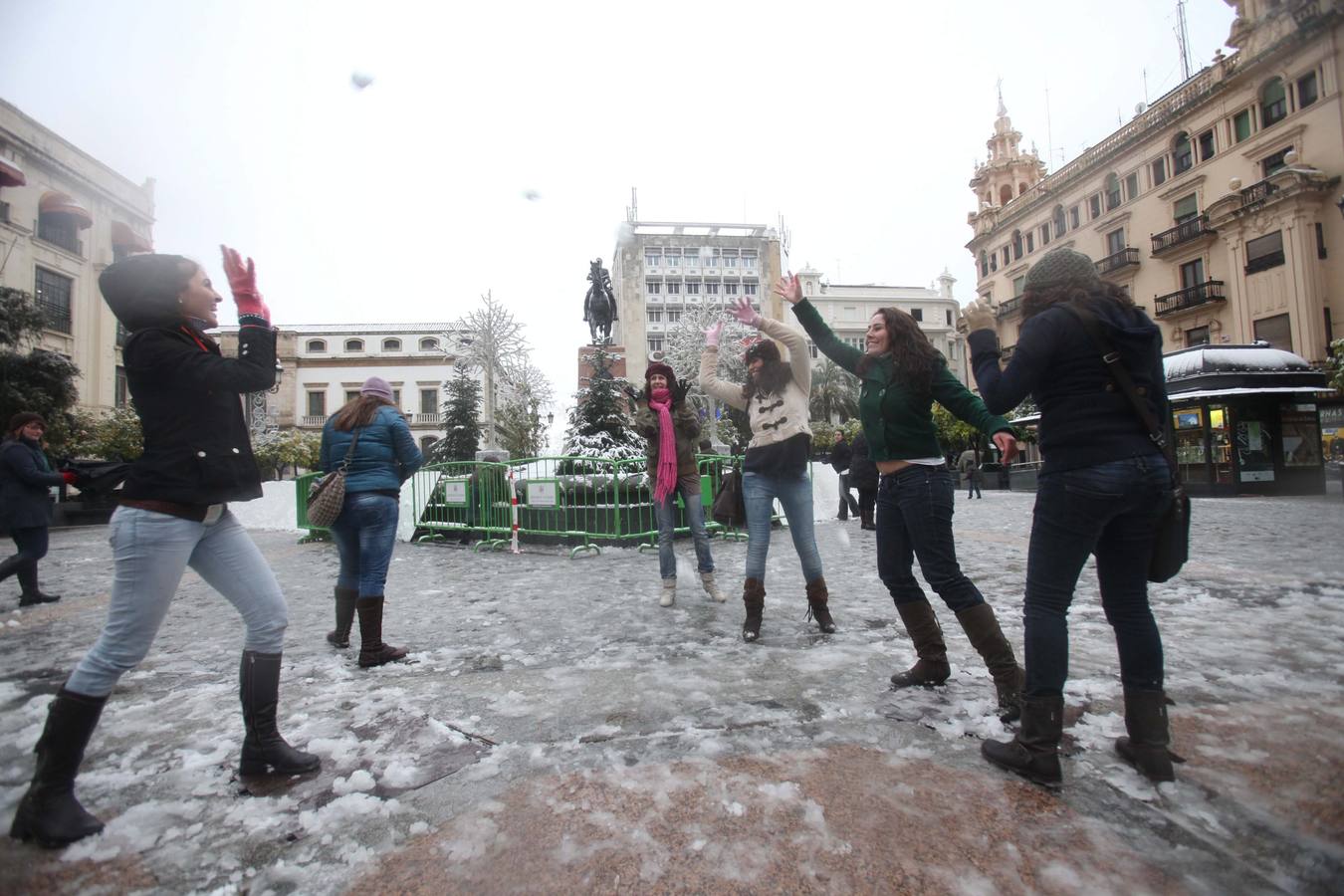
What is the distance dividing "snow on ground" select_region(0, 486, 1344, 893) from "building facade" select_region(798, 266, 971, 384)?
60.5 meters

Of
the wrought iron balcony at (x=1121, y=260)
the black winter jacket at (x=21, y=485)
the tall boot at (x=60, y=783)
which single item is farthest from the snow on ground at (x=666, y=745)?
the wrought iron balcony at (x=1121, y=260)

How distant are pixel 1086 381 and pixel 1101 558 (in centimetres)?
59

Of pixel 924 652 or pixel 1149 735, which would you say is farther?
pixel 924 652

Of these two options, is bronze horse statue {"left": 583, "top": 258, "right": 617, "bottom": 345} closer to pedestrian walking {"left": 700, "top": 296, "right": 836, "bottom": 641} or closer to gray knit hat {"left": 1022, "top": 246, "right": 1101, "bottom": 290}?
pedestrian walking {"left": 700, "top": 296, "right": 836, "bottom": 641}

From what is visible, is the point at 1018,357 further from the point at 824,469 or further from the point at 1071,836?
the point at 824,469

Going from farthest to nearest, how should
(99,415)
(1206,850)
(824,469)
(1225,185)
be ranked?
1. (1225,185)
2. (99,415)
3. (824,469)
4. (1206,850)

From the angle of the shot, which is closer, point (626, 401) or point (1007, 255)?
point (626, 401)

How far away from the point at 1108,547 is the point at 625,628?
2823mm

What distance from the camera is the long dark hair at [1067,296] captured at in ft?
6.64

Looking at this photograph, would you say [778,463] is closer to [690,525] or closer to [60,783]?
[690,525]

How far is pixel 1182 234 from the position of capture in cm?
2523

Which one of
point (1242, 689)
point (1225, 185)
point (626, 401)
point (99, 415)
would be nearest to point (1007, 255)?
point (1225, 185)

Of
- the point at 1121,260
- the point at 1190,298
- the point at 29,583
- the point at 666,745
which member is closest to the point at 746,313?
the point at 666,745

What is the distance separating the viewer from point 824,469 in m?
17.9
